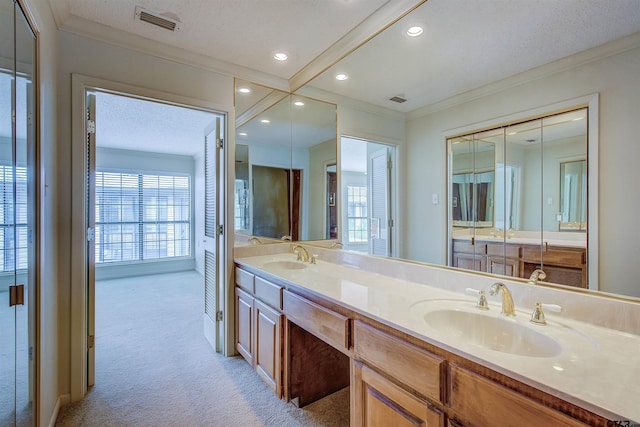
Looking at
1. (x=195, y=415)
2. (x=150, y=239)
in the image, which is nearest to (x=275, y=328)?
(x=195, y=415)

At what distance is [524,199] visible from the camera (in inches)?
49.3

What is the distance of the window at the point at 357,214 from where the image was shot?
7.07ft

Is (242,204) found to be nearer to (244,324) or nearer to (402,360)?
(244,324)

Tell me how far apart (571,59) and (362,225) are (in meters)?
1.40

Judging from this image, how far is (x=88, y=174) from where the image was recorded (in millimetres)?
2076

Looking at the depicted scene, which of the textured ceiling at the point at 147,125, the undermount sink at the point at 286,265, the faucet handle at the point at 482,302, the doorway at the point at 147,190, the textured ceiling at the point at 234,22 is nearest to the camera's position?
the faucet handle at the point at 482,302

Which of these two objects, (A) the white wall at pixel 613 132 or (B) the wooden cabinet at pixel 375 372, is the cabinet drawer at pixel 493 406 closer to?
(B) the wooden cabinet at pixel 375 372

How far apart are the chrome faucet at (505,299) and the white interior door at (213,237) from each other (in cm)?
213

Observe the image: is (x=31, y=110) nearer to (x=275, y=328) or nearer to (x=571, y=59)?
(x=275, y=328)

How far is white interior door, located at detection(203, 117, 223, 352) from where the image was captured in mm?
2656

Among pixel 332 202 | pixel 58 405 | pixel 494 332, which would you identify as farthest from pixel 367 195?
pixel 58 405

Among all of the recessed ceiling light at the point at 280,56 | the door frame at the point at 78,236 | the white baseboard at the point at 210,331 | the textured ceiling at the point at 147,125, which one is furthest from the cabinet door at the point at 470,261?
the textured ceiling at the point at 147,125

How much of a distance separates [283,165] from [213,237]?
97cm

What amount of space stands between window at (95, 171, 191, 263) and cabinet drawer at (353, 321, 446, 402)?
19.6 feet
